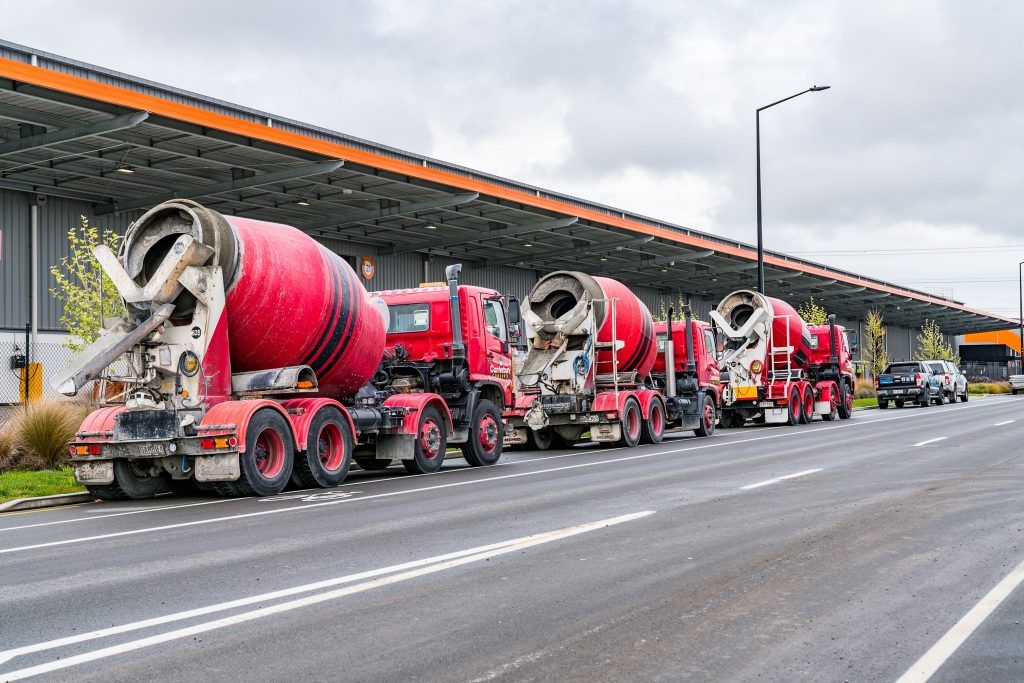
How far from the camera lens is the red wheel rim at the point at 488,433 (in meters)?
18.0

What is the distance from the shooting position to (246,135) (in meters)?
25.6

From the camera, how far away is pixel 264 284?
1347 cm

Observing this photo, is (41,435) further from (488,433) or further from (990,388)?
(990,388)

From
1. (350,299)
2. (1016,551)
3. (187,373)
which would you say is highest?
(350,299)

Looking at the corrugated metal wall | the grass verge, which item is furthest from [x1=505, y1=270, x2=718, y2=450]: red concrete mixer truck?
the corrugated metal wall

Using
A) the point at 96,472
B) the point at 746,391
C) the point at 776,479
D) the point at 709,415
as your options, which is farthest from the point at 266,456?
the point at 746,391

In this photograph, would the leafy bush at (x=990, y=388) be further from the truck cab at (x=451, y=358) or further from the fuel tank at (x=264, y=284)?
the fuel tank at (x=264, y=284)

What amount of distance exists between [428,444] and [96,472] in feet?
16.9

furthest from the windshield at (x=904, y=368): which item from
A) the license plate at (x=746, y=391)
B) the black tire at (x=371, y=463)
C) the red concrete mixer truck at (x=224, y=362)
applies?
the red concrete mixer truck at (x=224, y=362)

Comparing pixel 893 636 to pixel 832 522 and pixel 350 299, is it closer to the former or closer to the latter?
pixel 832 522

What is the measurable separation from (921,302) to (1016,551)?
74388 mm

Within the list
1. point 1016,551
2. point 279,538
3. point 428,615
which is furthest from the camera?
point 279,538

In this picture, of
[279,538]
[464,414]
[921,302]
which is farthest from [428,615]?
[921,302]

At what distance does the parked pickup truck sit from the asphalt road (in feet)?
110
